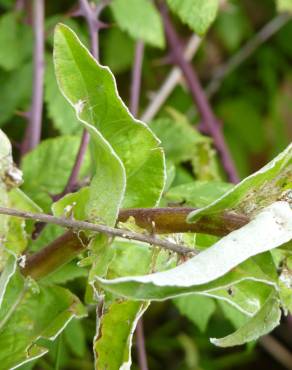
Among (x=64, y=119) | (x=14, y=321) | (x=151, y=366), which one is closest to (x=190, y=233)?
(x=14, y=321)

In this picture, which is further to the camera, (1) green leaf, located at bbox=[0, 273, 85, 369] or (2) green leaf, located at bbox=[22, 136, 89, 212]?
(2) green leaf, located at bbox=[22, 136, 89, 212]

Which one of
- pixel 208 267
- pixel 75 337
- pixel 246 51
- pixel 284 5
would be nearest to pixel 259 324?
pixel 208 267

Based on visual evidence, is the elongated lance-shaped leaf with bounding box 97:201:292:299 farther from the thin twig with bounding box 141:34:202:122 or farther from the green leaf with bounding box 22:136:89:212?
the thin twig with bounding box 141:34:202:122

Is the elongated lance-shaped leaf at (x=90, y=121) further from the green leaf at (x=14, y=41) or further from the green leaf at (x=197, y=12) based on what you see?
the green leaf at (x=14, y=41)

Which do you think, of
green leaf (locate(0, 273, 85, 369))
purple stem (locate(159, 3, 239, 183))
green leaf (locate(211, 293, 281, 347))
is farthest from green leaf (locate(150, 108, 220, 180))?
green leaf (locate(211, 293, 281, 347))

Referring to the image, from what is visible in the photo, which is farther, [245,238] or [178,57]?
[178,57]

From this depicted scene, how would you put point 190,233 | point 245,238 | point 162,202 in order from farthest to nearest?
point 162,202
point 190,233
point 245,238

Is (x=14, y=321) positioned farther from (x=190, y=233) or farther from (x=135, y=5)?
(x=135, y=5)
